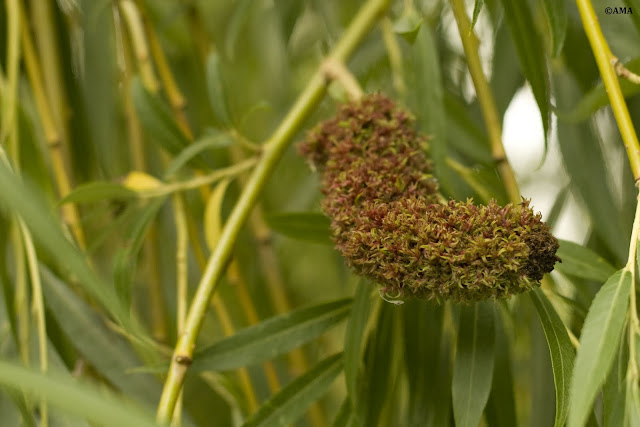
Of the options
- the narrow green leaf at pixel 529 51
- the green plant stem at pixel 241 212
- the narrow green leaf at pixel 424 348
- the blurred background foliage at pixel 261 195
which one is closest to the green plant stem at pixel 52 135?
the blurred background foliage at pixel 261 195

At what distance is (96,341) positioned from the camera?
58 cm

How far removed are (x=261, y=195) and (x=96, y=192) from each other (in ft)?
0.63

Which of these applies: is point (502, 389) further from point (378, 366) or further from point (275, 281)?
point (275, 281)

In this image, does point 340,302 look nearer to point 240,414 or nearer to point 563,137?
point 240,414

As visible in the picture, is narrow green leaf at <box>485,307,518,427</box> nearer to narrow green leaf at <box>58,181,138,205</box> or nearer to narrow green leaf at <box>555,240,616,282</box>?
narrow green leaf at <box>555,240,616,282</box>

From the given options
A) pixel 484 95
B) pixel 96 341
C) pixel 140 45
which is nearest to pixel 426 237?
pixel 484 95

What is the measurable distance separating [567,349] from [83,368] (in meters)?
0.39

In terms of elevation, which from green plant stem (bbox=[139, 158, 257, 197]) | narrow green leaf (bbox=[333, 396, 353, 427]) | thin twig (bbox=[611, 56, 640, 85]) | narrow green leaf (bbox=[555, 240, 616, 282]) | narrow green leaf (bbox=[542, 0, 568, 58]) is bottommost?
narrow green leaf (bbox=[333, 396, 353, 427])

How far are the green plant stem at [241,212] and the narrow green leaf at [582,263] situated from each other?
0.76 feet

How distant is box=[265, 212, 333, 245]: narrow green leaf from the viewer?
546mm

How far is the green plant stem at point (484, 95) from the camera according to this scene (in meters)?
0.52

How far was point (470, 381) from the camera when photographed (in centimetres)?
45

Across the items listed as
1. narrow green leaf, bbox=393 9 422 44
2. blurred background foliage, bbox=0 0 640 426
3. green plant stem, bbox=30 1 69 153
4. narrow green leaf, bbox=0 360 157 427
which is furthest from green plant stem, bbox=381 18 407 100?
narrow green leaf, bbox=0 360 157 427

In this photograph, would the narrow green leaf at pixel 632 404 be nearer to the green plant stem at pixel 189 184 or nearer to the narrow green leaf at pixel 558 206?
the green plant stem at pixel 189 184
